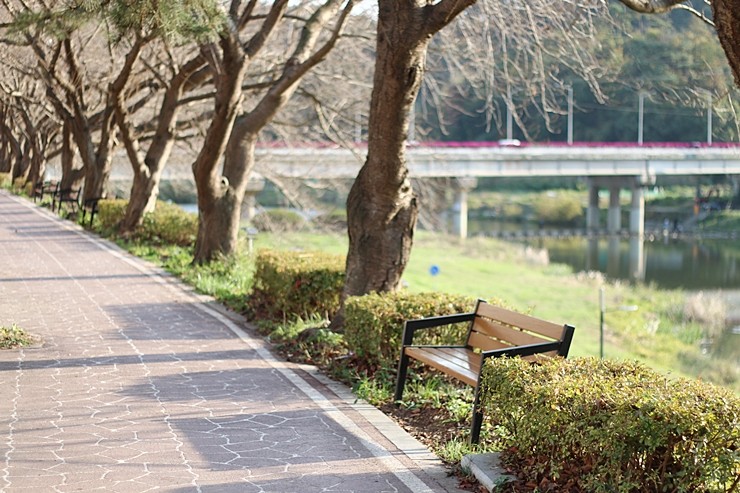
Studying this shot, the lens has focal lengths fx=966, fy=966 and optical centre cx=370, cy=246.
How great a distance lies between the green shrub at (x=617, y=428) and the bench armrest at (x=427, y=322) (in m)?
1.99

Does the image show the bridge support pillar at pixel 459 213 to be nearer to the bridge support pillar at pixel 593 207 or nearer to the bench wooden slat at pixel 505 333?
the bridge support pillar at pixel 593 207

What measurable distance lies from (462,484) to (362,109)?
1628cm

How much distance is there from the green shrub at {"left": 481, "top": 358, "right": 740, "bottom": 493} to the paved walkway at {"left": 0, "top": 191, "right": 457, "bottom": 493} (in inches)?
27.2

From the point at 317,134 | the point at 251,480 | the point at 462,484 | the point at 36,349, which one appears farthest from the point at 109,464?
the point at 317,134

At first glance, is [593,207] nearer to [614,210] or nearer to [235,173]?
[614,210]

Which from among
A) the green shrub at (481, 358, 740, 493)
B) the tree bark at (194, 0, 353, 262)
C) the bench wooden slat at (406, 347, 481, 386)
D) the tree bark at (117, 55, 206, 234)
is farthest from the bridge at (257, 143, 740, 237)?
the green shrub at (481, 358, 740, 493)

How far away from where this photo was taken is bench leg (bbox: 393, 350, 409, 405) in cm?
796

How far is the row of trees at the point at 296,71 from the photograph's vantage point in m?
9.28

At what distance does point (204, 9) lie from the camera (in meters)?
8.77

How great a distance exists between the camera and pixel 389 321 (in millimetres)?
8562

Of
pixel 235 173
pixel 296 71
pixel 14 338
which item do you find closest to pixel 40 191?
→ pixel 235 173

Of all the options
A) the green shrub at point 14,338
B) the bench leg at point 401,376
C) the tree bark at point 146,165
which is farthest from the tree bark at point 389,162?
the tree bark at point 146,165

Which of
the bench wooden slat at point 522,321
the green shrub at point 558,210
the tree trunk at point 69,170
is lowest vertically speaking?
the green shrub at point 558,210

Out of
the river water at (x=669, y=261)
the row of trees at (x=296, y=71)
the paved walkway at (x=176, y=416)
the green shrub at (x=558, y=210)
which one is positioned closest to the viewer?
the paved walkway at (x=176, y=416)
